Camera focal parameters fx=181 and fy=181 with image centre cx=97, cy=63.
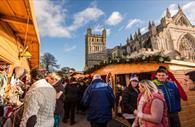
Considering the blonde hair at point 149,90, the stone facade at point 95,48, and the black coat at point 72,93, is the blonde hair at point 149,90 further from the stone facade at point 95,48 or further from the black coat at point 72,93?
the stone facade at point 95,48

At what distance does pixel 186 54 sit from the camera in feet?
152

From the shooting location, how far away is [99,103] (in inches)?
165

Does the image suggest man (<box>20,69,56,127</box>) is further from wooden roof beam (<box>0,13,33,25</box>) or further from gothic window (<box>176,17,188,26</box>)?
gothic window (<box>176,17,188,26</box>)

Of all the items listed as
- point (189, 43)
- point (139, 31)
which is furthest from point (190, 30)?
point (139, 31)

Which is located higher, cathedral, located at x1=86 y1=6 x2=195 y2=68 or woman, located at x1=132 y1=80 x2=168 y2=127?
cathedral, located at x1=86 y1=6 x2=195 y2=68

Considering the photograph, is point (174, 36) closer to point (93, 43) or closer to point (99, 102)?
point (99, 102)

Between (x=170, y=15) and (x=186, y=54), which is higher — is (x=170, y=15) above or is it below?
above

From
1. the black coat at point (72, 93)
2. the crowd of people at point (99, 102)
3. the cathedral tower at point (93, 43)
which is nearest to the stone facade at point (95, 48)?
the cathedral tower at point (93, 43)

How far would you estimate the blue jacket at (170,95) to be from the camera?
12.9ft

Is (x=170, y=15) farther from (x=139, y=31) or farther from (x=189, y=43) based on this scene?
(x=139, y=31)

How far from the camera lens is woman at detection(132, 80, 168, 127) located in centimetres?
267

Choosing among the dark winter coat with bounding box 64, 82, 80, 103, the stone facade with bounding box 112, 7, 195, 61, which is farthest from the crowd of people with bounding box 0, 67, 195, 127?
the stone facade with bounding box 112, 7, 195, 61

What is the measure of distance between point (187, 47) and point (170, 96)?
48404 millimetres

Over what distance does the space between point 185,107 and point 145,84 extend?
12.4 feet
